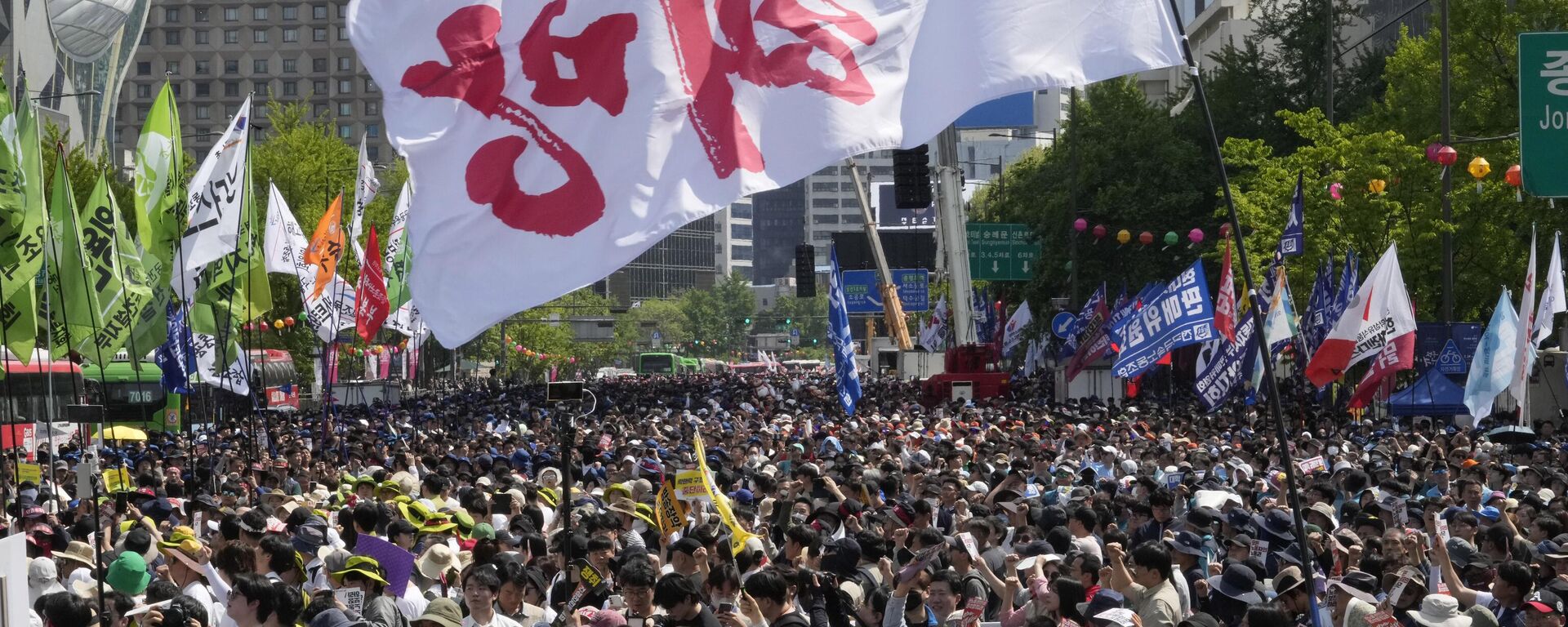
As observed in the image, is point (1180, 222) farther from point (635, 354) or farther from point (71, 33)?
point (635, 354)

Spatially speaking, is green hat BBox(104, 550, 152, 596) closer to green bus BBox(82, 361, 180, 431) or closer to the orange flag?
the orange flag

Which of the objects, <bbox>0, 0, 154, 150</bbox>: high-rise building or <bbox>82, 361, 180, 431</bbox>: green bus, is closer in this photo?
<bbox>82, 361, 180, 431</bbox>: green bus

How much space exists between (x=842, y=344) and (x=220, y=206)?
749 cm

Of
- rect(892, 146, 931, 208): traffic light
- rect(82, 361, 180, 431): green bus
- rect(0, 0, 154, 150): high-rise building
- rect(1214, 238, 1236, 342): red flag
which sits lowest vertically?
rect(82, 361, 180, 431): green bus

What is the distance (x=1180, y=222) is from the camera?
5119cm

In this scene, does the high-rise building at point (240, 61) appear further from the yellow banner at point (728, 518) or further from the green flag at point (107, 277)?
the yellow banner at point (728, 518)

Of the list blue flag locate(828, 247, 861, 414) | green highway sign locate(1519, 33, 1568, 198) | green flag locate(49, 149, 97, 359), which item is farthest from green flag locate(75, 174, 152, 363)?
green highway sign locate(1519, 33, 1568, 198)

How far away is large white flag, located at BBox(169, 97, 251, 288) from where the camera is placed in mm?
20000

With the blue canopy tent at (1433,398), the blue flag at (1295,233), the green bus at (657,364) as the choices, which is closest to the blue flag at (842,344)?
the blue flag at (1295,233)

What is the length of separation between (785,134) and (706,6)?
0.66 meters

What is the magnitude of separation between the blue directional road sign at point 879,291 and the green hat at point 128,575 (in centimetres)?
6043

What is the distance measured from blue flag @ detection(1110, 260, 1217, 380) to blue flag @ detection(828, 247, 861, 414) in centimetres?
318

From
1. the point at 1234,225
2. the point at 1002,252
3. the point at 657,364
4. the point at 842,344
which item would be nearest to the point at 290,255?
the point at 842,344

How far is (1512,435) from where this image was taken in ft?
65.3
